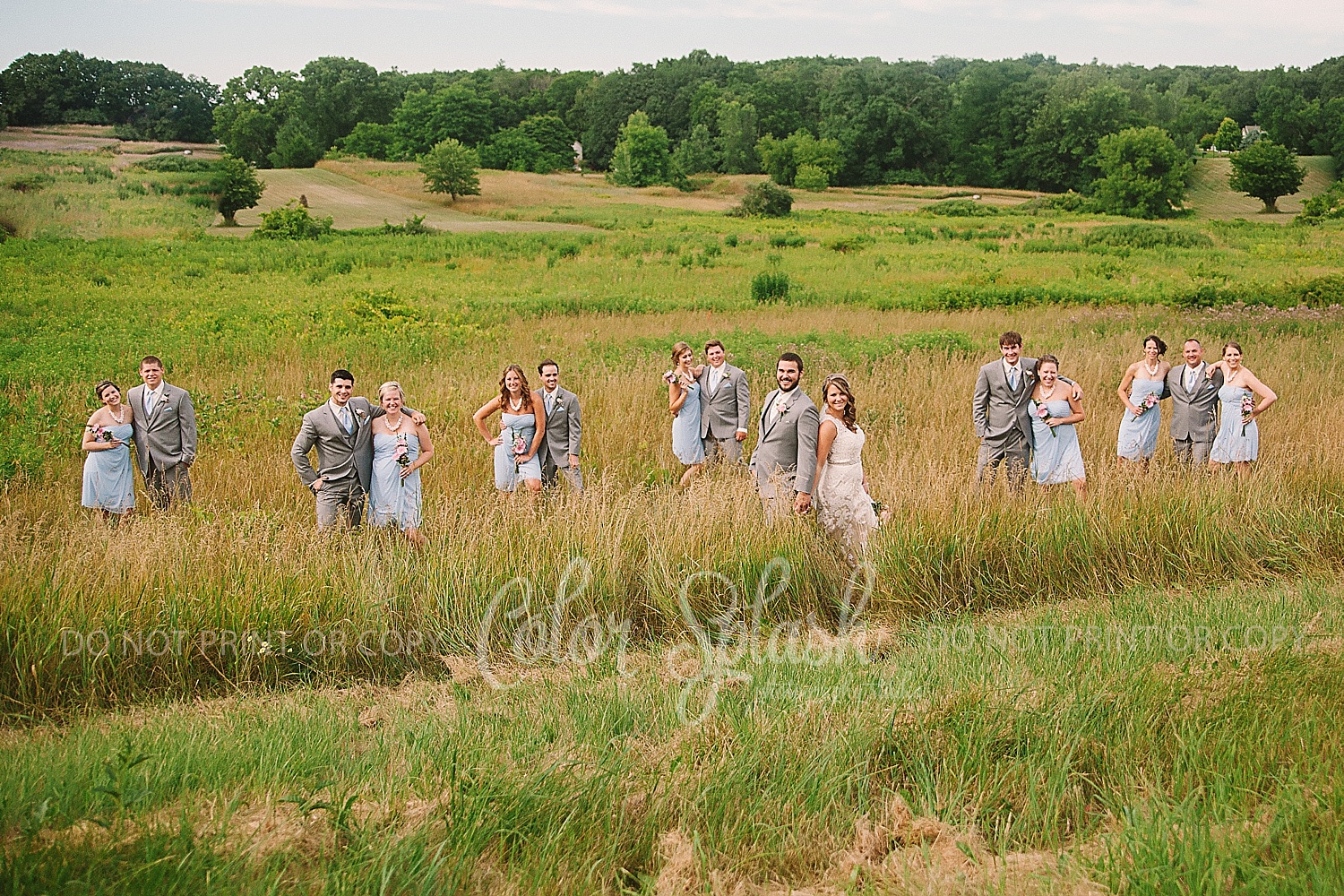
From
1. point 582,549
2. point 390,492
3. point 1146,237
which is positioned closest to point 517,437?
point 390,492

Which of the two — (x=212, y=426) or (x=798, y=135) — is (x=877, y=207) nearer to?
(x=798, y=135)

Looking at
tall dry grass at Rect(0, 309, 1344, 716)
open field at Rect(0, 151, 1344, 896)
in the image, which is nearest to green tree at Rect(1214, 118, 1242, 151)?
open field at Rect(0, 151, 1344, 896)

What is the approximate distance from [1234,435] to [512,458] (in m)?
6.93

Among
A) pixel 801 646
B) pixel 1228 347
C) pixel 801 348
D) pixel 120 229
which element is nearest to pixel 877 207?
pixel 120 229

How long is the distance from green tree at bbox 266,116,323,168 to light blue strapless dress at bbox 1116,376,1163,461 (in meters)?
76.0

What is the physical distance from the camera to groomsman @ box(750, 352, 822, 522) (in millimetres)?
8508

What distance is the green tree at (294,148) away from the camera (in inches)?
3095

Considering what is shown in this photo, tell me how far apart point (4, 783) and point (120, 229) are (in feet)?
132

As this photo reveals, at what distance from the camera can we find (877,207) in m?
76.5

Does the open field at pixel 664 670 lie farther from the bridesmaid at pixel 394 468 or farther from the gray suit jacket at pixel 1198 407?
the gray suit jacket at pixel 1198 407

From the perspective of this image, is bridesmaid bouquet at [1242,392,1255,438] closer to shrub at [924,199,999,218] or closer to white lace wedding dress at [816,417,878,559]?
white lace wedding dress at [816,417,878,559]

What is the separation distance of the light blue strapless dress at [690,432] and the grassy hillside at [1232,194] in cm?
6282

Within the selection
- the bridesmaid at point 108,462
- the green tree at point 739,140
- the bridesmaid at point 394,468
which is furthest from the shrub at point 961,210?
the bridesmaid at point 108,462

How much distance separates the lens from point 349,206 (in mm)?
61062
